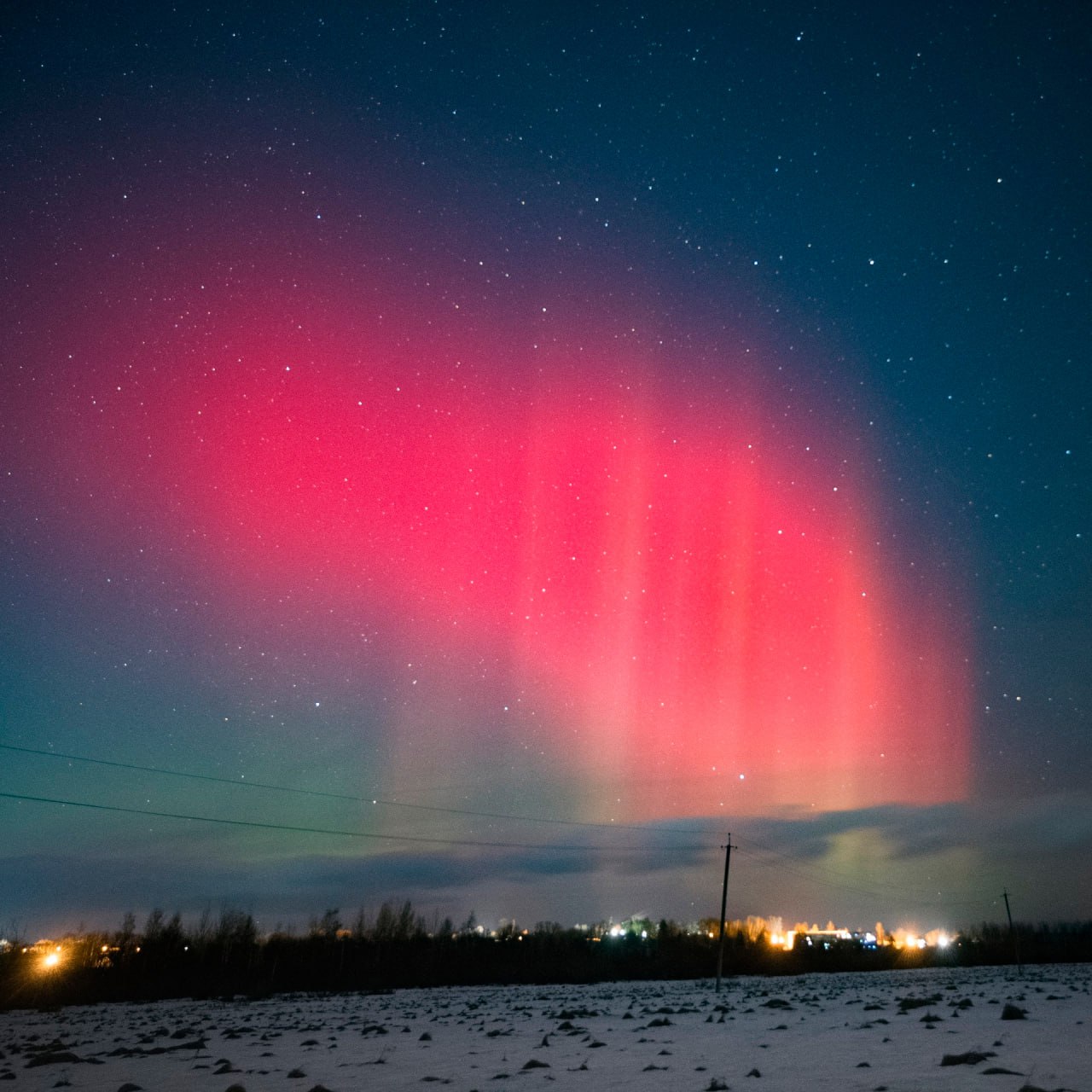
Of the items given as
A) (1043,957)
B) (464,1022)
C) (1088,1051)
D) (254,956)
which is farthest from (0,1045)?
(1043,957)

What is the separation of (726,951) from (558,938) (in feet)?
93.4

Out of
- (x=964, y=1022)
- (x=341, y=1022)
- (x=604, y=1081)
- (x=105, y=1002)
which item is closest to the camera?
(x=604, y=1081)

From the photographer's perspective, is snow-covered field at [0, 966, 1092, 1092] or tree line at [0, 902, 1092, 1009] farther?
tree line at [0, 902, 1092, 1009]

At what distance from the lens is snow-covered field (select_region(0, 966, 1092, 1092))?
37.7 ft

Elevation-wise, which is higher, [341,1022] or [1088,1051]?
[1088,1051]

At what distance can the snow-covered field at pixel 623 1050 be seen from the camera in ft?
37.7

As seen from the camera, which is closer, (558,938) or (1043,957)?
(1043,957)

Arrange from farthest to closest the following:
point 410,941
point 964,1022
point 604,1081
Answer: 1. point 410,941
2. point 964,1022
3. point 604,1081

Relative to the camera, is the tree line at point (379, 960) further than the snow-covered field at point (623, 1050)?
Yes

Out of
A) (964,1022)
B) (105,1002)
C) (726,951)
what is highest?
(964,1022)

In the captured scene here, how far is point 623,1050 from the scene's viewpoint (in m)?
16.3

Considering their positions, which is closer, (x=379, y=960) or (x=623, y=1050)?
(x=623, y=1050)

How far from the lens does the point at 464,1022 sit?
27047 millimetres

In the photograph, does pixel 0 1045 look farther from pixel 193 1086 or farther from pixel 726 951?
pixel 726 951
